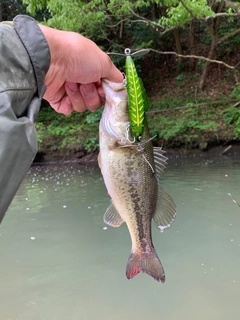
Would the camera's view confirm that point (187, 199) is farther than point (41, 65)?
Yes

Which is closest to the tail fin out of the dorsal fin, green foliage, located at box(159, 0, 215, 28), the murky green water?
the dorsal fin

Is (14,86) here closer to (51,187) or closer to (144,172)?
(144,172)

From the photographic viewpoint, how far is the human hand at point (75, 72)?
1.40 metres

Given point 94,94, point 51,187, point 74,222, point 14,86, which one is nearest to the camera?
point 14,86

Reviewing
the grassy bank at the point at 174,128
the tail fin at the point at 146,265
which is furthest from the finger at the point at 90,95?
the grassy bank at the point at 174,128

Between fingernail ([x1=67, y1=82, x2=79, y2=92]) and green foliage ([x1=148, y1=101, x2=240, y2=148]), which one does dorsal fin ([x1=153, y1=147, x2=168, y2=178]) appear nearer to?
fingernail ([x1=67, y1=82, x2=79, y2=92])

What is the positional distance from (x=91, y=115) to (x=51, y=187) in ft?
20.4

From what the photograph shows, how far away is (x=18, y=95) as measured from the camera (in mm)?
1008

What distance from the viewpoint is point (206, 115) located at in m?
13.7

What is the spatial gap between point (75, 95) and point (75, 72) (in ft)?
0.74

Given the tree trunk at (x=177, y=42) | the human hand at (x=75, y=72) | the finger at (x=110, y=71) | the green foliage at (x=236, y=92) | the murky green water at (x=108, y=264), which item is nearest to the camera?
the human hand at (x=75, y=72)

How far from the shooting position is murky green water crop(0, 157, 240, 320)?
352 centimetres

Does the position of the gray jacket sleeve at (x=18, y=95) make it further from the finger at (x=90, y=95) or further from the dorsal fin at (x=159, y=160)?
the dorsal fin at (x=159, y=160)

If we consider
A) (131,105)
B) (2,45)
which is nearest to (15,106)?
(2,45)
